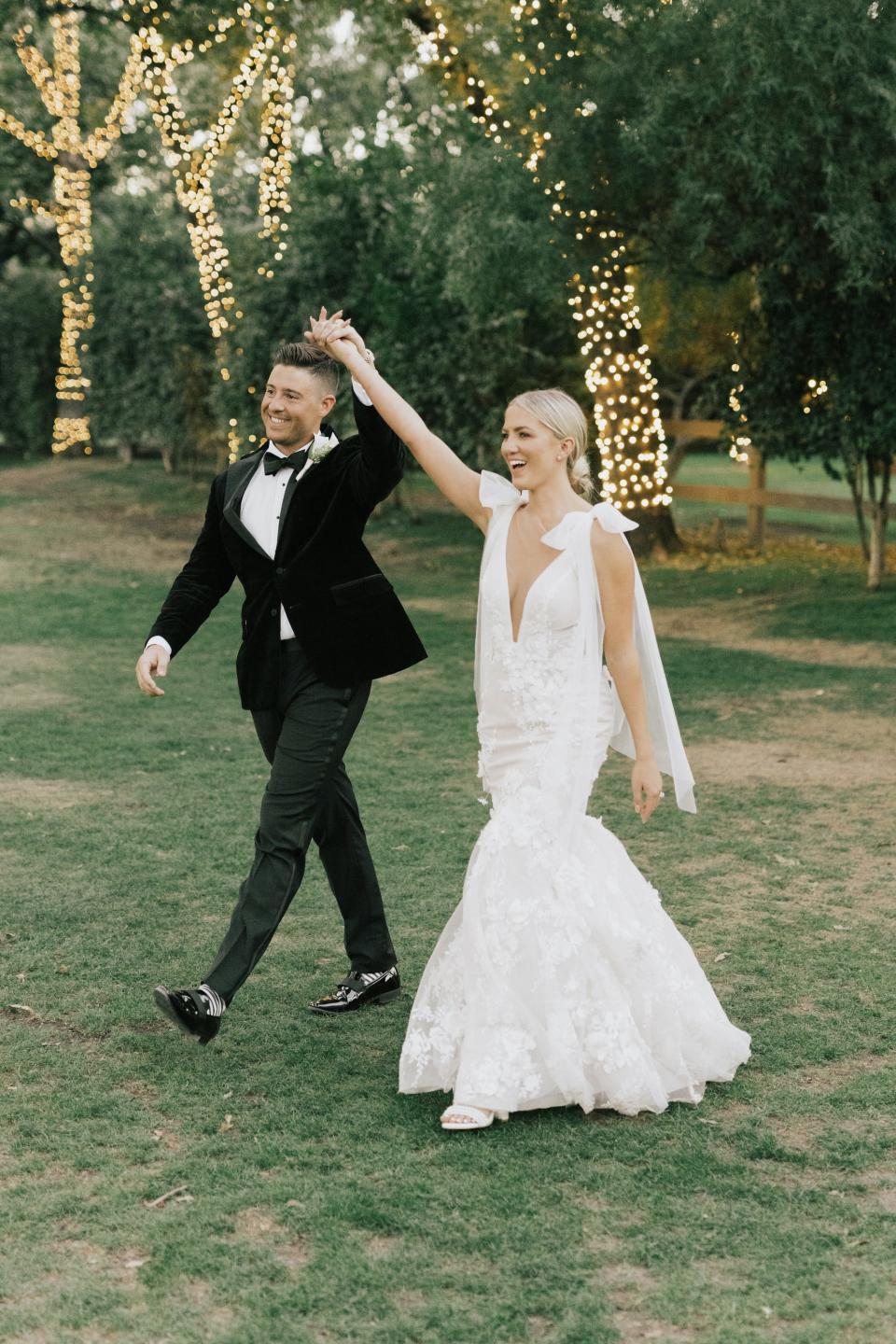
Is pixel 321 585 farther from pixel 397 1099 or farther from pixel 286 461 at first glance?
pixel 397 1099

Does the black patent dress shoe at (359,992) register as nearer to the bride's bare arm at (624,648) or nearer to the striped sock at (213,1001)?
the striped sock at (213,1001)

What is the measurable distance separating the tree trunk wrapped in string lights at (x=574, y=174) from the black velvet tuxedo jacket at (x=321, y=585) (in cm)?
810

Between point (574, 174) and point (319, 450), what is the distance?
8217 mm

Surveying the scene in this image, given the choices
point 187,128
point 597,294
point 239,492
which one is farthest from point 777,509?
point 239,492

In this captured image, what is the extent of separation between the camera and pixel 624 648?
14.2 feet

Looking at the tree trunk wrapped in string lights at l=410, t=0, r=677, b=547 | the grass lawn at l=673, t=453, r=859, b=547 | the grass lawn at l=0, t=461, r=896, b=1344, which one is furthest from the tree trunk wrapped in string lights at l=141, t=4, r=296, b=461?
the grass lawn at l=0, t=461, r=896, b=1344

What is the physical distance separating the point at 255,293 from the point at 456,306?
3373 mm

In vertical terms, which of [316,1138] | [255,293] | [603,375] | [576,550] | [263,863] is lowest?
[316,1138]

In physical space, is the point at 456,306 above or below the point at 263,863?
above

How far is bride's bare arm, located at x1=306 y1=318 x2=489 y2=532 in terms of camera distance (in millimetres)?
4359

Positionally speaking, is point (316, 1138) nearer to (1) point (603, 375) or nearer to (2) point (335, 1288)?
(2) point (335, 1288)

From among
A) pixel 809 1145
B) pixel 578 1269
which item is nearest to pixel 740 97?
pixel 809 1145

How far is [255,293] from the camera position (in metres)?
20.0

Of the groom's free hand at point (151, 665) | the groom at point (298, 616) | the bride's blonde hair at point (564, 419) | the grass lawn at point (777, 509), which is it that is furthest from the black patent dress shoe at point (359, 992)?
the grass lawn at point (777, 509)
